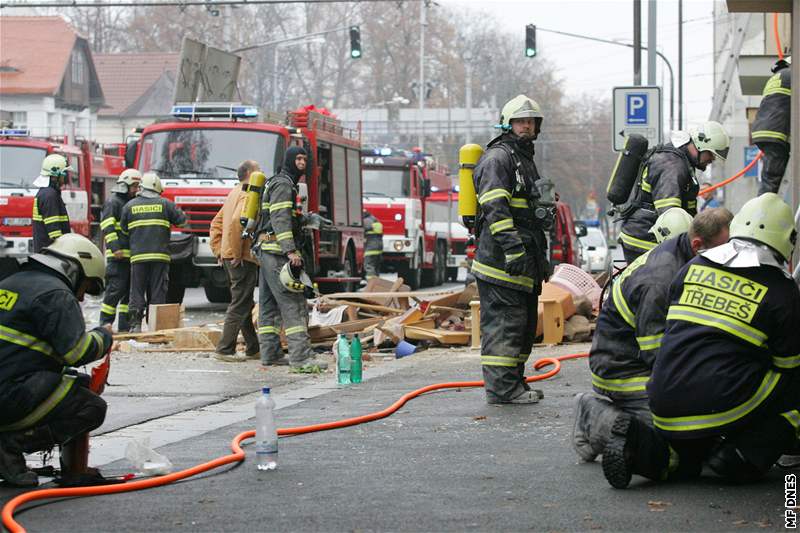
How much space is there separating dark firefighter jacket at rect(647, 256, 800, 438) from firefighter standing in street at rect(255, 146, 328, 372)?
6.07 meters

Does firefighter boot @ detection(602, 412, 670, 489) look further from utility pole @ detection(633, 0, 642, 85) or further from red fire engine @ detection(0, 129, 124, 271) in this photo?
utility pole @ detection(633, 0, 642, 85)

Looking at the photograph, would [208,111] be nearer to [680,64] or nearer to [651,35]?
[651,35]

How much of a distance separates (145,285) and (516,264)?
750 cm

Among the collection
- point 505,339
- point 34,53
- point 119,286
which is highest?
point 34,53

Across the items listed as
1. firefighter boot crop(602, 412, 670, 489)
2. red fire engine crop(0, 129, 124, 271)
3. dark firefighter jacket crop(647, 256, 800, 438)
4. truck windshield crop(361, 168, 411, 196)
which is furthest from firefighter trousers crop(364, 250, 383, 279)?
dark firefighter jacket crop(647, 256, 800, 438)

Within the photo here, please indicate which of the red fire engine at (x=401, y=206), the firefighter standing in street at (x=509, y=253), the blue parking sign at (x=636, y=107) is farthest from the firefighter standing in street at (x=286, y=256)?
the red fire engine at (x=401, y=206)

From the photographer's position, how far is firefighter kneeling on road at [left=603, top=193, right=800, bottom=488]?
5.75 metres

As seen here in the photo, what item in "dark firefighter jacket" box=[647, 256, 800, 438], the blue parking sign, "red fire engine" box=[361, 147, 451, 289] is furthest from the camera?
"red fire engine" box=[361, 147, 451, 289]

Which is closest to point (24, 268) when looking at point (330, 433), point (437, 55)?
point (330, 433)

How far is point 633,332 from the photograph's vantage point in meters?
6.48

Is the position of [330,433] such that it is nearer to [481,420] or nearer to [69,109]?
[481,420]

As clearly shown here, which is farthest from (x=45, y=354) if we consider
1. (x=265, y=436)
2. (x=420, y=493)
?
(x=420, y=493)

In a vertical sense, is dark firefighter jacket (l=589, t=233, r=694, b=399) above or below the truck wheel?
above

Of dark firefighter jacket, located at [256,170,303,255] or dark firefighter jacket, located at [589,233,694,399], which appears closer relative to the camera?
dark firefighter jacket, located at [589,233,694,399]
